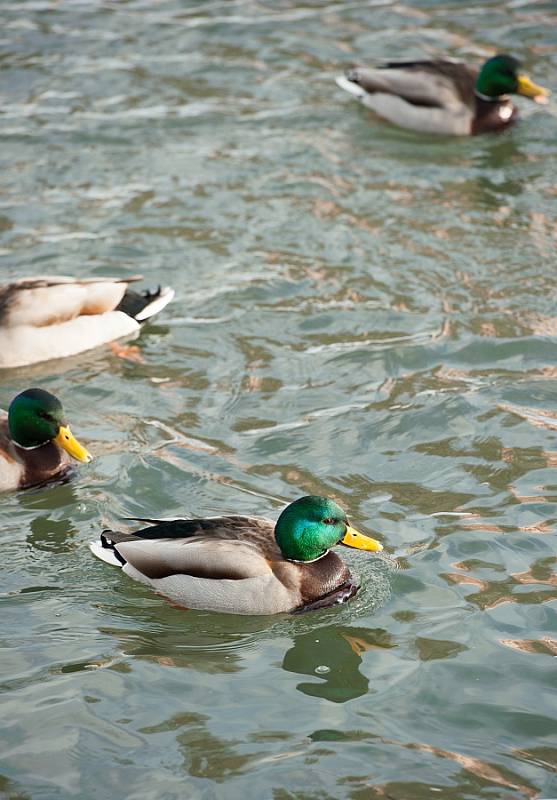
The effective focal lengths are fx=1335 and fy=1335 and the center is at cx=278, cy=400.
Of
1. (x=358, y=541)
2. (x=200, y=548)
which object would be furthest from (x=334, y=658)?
(x=200, y=548)

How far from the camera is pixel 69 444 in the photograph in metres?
8.25

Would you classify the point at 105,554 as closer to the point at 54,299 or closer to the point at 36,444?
the point at 36,444

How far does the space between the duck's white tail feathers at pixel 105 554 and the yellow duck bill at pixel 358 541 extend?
1.19 m

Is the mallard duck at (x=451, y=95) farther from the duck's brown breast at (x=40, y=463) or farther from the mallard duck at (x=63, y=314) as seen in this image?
the duck's brown breast at (x=40, y=463)

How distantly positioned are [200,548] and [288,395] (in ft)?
8.48

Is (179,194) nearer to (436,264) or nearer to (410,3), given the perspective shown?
(436,264)

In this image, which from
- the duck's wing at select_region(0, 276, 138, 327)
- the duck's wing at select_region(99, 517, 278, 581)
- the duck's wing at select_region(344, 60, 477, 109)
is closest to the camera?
the duck's wing at select_region(99, 517, 278, 581)

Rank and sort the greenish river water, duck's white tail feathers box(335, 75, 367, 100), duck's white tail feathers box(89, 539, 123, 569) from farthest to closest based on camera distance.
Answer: duck's white tail feathers box(335, 75, 367, 100)
duck's white tail feathers box(89, 539, 123, 569)
the greenish river water

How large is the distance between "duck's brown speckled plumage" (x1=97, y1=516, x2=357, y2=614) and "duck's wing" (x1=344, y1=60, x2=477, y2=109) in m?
7.57

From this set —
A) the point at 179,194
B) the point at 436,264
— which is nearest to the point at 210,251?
the point at 179,194

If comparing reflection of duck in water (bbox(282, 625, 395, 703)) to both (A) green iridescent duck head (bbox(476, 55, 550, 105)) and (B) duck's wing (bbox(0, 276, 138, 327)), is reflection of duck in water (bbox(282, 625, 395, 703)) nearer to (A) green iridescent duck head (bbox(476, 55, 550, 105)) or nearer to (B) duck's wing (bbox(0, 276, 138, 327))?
(B) duck's wing (bbox(0, 276, 138, 327))

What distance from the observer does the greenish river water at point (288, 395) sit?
5.93 m

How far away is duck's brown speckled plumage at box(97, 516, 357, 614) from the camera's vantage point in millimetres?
6715

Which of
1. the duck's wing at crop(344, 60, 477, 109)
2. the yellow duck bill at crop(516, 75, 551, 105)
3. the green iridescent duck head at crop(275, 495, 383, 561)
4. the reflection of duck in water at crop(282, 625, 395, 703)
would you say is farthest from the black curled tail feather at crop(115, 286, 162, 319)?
the yellow duck bill at crop(516, 75, 551, 105)
